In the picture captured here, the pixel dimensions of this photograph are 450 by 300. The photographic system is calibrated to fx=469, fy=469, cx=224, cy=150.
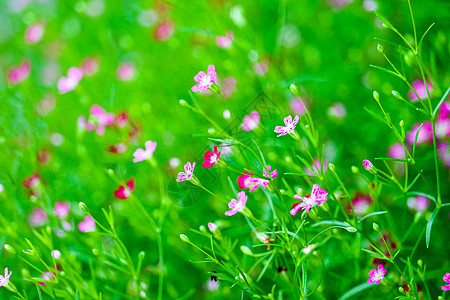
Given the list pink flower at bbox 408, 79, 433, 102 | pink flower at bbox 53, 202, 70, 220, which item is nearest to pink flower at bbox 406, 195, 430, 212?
pink flower at bbox 408, 79, 433, 102

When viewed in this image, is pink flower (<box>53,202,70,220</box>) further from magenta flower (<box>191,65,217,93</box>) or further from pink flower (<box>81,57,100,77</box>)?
pink flower (<box>81,57,100,77</box>)

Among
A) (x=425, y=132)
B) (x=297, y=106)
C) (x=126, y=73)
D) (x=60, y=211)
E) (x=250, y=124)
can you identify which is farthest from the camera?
(x=126, y=73)

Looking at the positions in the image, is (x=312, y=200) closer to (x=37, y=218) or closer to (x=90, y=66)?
(x=37, y=218)

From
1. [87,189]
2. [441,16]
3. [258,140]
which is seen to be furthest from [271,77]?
[87,189]

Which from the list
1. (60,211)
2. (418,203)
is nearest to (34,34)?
(60,211)

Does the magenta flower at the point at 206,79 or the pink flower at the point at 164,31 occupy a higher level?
the magenta flower at the point at 206,79

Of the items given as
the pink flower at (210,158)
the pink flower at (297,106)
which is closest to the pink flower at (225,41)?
the pink flower at (297,106)

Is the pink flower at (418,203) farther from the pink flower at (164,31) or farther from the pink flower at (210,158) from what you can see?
the pink flower at (164,31)
